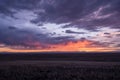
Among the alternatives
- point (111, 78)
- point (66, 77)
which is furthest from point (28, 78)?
point (111, 78)

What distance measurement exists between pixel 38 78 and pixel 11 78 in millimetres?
3409

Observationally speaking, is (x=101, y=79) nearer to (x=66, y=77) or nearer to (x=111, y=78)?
(x=111, y=78)

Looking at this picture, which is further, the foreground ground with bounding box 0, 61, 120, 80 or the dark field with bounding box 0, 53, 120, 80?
the dark field with bounding box 0, 53, 120, 80

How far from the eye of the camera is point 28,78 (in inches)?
1054

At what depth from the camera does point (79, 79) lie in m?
25.2

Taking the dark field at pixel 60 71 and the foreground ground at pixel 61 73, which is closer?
the foreground ground at pixel 61 73

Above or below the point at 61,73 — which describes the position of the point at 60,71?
above

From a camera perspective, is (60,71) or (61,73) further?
(60,71)

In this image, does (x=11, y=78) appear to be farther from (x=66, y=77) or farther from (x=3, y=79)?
(x=66, y=77)

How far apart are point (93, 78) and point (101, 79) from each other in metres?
1.05

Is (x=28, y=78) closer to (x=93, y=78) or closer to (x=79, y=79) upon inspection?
(x=79, y=79)

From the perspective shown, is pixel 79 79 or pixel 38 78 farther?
pixel 38 78

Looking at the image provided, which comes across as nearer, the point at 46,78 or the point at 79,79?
the point at 79,79

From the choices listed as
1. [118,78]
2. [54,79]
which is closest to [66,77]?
[54,79]
